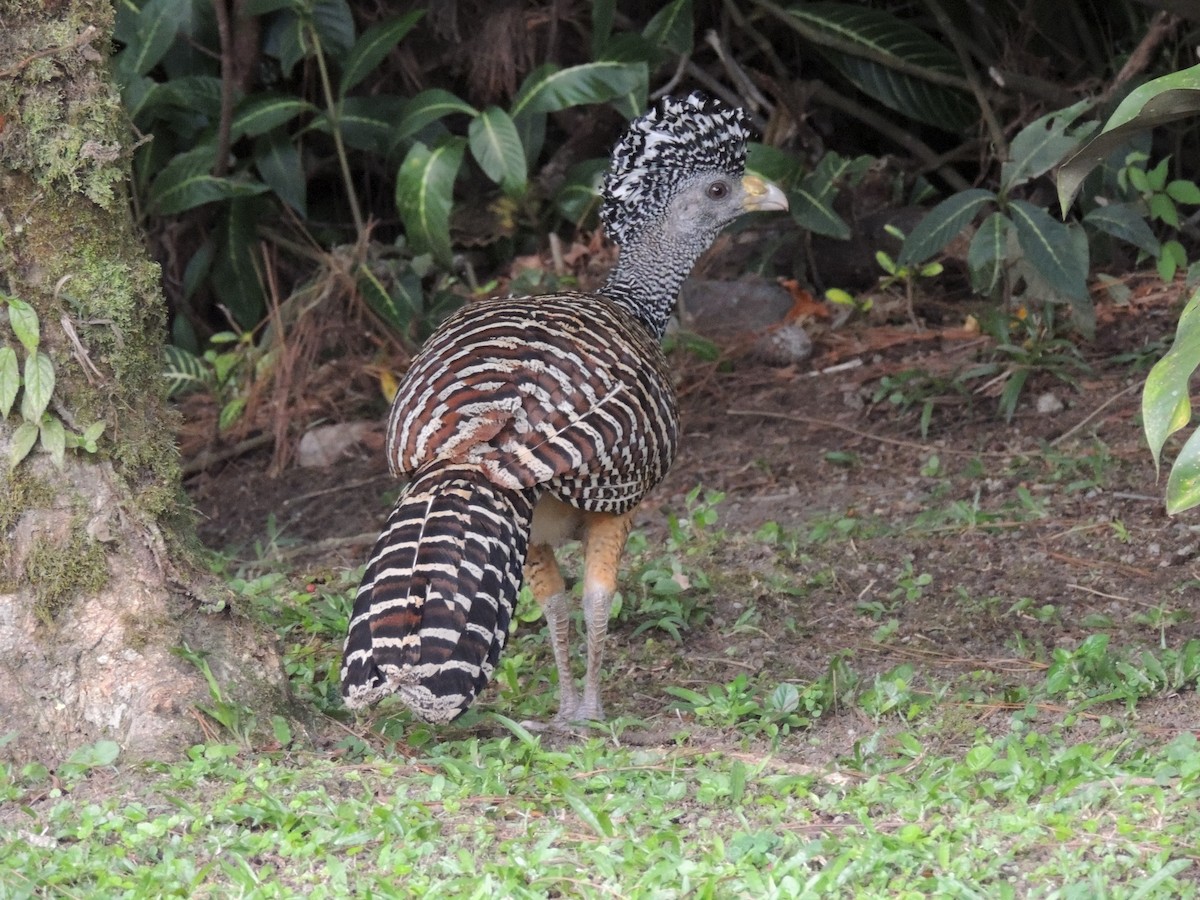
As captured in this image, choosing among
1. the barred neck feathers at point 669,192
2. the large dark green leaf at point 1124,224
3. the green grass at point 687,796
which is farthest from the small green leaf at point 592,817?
the large dark green leaf at point 1124,224

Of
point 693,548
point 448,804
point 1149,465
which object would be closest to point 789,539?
point 693,548

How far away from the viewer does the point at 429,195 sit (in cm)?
781

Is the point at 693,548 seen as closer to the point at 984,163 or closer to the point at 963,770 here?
the point at 963,770

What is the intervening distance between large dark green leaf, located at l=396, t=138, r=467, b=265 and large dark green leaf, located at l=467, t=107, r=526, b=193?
20 centimetres

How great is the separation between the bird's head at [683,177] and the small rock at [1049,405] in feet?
6.20

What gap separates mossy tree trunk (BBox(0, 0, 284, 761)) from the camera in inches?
151

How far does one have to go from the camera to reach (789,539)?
20.8 ft

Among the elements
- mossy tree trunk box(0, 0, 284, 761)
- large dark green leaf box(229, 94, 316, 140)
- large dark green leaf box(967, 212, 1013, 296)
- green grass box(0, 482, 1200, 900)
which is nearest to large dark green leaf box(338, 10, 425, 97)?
large dark green leaf box(229, 94, 316, 140)

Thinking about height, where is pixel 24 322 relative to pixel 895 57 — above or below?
above

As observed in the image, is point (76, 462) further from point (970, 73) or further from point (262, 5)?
point (970, 73)

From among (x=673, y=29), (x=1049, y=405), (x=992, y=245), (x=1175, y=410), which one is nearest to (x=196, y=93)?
(x=673, y=29)

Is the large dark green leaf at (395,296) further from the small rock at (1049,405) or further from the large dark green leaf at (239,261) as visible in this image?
the small rock at (1049,405)

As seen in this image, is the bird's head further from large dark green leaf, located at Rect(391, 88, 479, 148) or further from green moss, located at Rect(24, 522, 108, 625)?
green moss, located at Rect(24, 522, 108, 625)

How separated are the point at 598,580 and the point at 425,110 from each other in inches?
155
